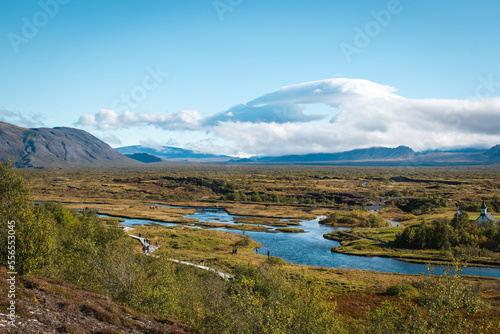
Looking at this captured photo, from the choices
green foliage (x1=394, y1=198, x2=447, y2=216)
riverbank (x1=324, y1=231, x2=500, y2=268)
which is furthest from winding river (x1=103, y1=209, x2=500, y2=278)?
green foliage (x1=394, y1=198, x2=447, y2=216)

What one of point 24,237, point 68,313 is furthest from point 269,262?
point 68,313

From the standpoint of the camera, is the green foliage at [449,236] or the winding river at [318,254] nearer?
the winding river at [318,254]

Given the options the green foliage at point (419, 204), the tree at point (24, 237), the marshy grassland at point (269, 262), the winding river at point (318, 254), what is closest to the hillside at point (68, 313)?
the tree at point (24, 237)

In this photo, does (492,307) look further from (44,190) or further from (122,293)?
(44,190)

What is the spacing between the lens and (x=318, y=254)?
7975 centimetres

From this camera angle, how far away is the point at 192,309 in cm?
3153

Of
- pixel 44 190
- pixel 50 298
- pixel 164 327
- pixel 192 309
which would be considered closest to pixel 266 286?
pixel 192 309

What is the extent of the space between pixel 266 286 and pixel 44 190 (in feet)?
586

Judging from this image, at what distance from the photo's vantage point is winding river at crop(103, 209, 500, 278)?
6981 cm

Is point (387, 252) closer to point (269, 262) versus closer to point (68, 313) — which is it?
point (269, 262)

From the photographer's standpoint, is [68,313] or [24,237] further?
[24,237]

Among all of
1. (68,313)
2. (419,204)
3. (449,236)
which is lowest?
(419,204)

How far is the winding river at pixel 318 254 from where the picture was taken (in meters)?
69.8

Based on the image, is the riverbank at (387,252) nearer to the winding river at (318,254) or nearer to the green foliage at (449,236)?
the winding river at (318,254)
